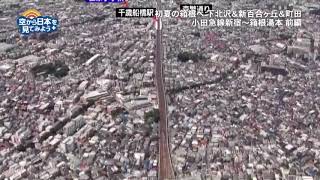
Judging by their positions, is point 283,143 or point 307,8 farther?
point 307,8

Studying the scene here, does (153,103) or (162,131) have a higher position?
(153,103)

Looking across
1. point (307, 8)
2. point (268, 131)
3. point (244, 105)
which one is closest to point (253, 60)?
point (244, 105)

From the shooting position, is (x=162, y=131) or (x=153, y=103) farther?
(x=153, y=103)

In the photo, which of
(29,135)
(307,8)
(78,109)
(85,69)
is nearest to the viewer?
(29,135)

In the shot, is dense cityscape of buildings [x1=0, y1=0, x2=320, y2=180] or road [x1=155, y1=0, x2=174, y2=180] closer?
road [x1=155, y1=0, x2=174, y2=180]

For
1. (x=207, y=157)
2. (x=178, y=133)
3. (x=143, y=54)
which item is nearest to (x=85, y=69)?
(x=143, y=54)

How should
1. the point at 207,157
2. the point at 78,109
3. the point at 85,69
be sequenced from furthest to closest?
the point at 85,69 < the point at 78,109 < the point at 207,157

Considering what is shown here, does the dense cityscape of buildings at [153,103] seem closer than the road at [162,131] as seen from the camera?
No

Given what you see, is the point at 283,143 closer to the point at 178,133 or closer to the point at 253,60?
the point at 178,133

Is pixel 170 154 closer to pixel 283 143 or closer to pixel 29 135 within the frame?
pixel 283 143

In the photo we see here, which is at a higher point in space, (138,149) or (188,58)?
(188,58)

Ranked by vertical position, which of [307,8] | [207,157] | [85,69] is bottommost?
[207,157]
